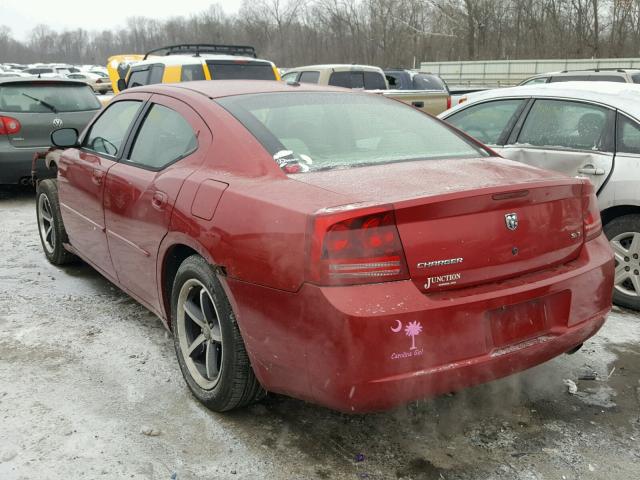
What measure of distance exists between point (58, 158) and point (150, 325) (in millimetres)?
1710

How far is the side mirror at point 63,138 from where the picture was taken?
182 inches

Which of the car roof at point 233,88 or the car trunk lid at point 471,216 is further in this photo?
the car roof at point 233,88

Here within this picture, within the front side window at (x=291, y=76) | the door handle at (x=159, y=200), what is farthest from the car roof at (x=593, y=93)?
the front side window at (x=291, y=76)

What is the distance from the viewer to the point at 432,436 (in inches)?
112

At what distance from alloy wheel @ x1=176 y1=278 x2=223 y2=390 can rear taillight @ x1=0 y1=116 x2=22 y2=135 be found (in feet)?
18.9

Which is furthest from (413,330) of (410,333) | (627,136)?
(627,136)

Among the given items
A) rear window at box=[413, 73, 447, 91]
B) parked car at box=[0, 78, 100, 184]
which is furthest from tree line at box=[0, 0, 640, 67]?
parked car at box=[0, 78, 100, 184]

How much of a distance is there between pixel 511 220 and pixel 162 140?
2.03 m

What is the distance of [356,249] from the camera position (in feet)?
7.57

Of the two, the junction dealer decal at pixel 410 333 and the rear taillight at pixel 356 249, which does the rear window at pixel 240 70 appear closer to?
the rear taillight at pixel 356 249

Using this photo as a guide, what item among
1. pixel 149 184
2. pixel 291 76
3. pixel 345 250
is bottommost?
pixel 345 250

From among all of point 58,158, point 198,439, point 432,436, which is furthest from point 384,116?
point 58,158

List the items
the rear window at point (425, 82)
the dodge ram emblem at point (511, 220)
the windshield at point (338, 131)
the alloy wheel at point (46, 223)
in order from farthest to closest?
the rear window at point (425, 82) → the alloy wheel at point (46, 223) → the windshield at point (338, 131) → the dodge ram emblem at point (511, 220)

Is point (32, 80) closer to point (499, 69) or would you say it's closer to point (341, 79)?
point (341, 79)
